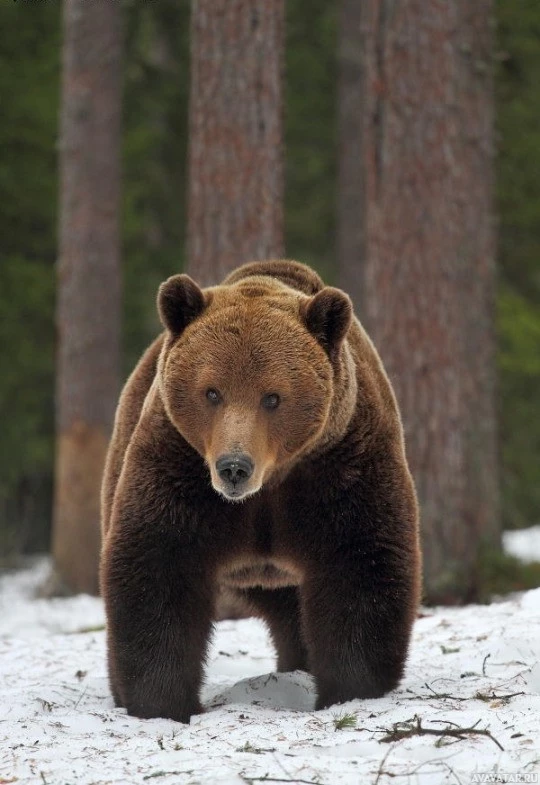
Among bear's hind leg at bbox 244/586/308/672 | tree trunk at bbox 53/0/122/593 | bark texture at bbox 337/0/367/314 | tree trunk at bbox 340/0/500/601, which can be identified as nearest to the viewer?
bear's hind leg at bbox 244/586/308/672

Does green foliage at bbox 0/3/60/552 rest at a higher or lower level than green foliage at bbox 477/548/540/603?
higher

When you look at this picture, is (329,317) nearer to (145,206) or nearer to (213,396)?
(213,396)

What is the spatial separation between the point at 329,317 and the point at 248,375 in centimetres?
50

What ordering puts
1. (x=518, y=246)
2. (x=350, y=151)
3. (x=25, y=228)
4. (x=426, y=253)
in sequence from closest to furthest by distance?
1. (x=426, y=253)
2. (x=25, y=228)
3. (x=518, y=246)
4. (x=350, y=151)

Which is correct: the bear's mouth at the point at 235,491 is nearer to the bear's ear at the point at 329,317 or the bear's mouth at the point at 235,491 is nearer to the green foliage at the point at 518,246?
the bear's ear at the point at 329,317

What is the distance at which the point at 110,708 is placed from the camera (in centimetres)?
560

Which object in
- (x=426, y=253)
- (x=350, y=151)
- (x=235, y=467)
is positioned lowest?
(x=235, y=467)

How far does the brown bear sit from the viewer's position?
15.9ft

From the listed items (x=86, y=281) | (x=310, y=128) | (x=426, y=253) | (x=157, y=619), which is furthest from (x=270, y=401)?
(x=310, y=128)

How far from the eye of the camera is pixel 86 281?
1427cm

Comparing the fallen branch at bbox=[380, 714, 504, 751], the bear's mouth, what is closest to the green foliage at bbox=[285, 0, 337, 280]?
the bear's mouth

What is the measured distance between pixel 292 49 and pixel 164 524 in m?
15.7

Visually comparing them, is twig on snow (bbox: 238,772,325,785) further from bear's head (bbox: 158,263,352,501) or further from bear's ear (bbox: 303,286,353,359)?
bear's ear (bbox: 303,286,353,359)

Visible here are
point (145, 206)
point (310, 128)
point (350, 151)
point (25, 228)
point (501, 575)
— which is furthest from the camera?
point (310, 128)
